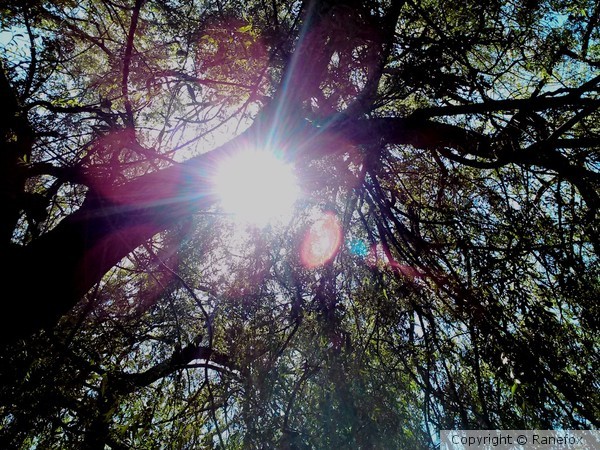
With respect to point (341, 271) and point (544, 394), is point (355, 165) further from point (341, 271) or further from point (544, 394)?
point (544, 394)

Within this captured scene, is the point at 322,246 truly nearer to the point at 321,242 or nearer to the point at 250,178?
the point at 321,242

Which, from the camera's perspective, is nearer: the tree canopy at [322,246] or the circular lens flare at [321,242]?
the tree canopy at [322,246]

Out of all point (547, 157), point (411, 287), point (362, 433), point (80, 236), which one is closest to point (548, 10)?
point (547, 157)

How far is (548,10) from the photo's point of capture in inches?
141

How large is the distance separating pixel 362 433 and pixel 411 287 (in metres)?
1.23

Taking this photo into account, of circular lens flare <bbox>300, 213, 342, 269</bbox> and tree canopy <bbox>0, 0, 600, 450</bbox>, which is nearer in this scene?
tree canopy <bbox>0, 0, 600, 450</bbox>

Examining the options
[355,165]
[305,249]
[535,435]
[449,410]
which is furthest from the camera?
[355,165]

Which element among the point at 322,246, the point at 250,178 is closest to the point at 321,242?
the point at 322,246

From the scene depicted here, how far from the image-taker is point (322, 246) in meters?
4.02

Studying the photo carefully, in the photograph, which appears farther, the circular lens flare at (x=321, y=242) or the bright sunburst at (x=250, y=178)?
the circular lens flare at (x=321, y=242)

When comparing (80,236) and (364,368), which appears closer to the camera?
(80,236)

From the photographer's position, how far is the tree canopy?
2285 millimetres

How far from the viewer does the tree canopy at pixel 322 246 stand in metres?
2.29

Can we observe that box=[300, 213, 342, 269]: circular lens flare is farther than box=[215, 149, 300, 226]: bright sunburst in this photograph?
Yes
